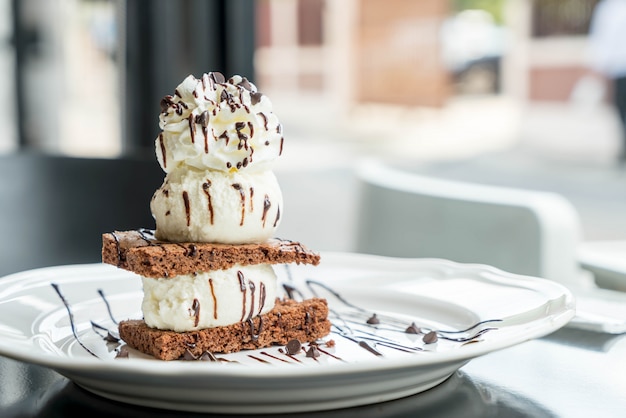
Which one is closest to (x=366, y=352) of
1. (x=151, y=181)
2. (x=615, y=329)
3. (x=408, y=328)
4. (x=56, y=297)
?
(x=408, y=328)

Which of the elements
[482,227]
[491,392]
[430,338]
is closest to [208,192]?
[430,338]

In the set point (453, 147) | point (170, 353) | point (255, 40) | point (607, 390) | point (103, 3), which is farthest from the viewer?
point (453, 147)

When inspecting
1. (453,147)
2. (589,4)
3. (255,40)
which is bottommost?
(453,147)

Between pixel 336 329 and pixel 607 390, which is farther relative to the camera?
pixel 336 329

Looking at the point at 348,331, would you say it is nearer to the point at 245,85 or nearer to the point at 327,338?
the point at 327,338

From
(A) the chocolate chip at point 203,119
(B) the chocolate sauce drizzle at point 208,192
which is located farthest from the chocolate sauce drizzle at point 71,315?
(A) the chocolate chip at point 203,119

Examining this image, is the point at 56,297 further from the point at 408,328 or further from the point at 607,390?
the point at 607,390
